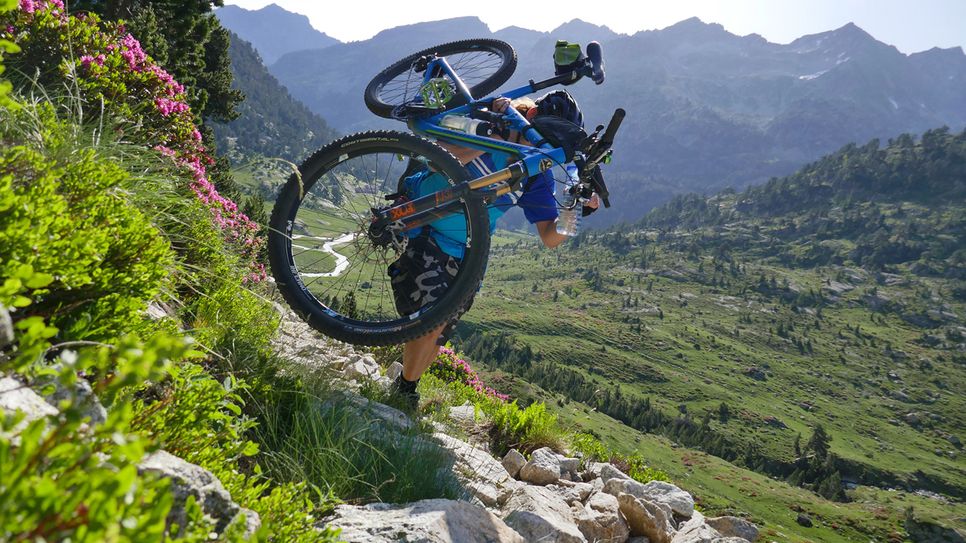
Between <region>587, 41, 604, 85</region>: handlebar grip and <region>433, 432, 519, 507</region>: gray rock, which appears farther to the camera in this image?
<region>587, 41, 604, 85</region>: handlebar grip

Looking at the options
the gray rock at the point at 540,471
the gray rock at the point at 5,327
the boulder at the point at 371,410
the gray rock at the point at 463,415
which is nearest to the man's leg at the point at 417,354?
the boulder at the point at 371,410

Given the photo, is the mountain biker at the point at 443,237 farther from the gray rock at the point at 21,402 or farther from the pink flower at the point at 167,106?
the pink flower at the point at 167,106

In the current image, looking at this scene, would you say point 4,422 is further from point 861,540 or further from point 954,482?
point 954,482

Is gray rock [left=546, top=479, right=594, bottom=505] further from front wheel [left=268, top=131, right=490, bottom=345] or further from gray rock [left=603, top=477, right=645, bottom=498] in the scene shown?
front wheel [left=268, top=131, right=490, bottom=345]

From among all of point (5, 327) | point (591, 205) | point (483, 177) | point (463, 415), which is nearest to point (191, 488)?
point (5, 327)

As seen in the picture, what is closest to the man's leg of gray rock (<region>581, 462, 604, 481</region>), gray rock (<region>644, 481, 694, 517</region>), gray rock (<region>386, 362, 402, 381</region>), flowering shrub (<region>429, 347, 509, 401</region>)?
gray rock (<region>581, 462, 604, 481</region>)

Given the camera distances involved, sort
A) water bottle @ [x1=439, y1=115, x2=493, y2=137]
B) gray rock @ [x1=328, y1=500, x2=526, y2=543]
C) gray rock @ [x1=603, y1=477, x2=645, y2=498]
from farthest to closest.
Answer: gray rock @ [x1=603, y1=477, x2=645, y2=498] → water bottle @ [x1=439, y1=115, x2=493, y2=137] → gray rock @ [x1=328, y1=500, x2=526, y2=543]

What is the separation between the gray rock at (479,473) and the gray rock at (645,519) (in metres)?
1.23

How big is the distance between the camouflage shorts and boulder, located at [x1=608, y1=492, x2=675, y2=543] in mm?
2525

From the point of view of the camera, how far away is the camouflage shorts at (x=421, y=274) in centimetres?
511

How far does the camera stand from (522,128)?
5.51 metres

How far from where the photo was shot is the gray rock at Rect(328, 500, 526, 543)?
2824 mm

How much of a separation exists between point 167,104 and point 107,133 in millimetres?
4044

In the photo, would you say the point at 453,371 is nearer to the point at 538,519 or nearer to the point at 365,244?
the point at 365,244
